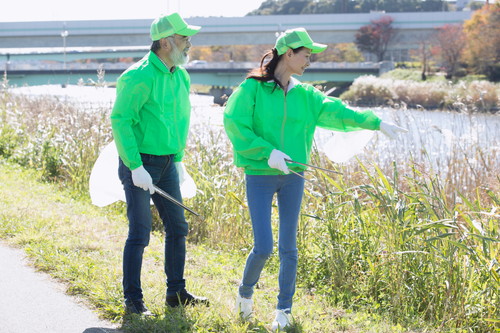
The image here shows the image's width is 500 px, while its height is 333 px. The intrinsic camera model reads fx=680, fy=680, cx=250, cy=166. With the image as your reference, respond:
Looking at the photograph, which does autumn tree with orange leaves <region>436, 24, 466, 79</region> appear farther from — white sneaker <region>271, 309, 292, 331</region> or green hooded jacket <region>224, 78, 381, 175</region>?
white sneaker <region>271, 309, 292, 331</region>

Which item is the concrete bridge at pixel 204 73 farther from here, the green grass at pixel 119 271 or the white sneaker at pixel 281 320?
the white sneaker at pixel 281 320

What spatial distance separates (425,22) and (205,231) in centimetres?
6889

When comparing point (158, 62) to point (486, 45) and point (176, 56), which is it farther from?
point (486, 45)

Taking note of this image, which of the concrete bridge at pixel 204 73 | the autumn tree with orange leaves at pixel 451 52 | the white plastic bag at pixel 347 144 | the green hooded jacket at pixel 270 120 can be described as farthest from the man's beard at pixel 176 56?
the autumn tree with orange leaves at pixel 451 52

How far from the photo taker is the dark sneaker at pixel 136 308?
3912 millimetres

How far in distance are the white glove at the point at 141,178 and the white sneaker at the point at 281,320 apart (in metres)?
1.03

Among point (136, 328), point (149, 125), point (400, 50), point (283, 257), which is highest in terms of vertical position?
point (400, 50)

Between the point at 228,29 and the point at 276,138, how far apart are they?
2623 inches

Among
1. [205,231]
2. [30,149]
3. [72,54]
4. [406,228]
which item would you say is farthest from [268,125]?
[72,54]

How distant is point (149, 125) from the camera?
3920mm

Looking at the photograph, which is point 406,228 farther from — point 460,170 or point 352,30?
point 352,30

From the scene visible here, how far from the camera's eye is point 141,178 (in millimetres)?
3732

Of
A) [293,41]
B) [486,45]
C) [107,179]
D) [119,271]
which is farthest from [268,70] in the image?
[486,45]

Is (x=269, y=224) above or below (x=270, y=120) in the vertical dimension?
below
